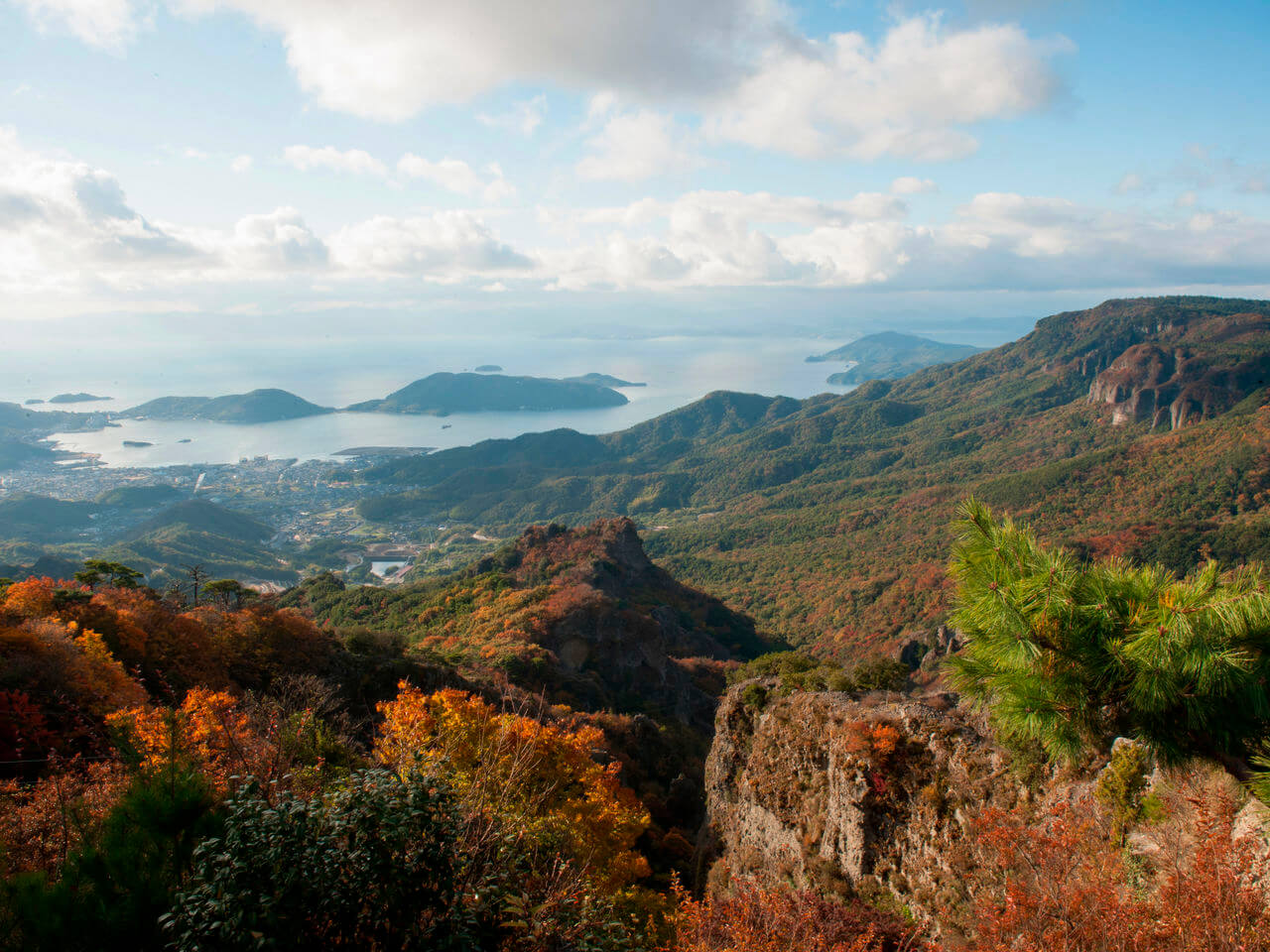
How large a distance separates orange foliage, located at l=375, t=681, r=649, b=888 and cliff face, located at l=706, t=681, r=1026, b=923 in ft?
11.8

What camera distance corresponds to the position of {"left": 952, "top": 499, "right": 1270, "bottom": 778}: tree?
22.0 feet

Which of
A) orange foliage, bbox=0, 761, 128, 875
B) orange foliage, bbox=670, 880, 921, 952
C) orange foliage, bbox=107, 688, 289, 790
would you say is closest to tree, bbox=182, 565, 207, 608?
orange foliage, bbox=107, 688, 289, 790

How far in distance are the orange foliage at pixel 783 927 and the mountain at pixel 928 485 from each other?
9.10 m

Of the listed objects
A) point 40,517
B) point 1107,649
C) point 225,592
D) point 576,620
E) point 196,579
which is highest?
point 1107,649

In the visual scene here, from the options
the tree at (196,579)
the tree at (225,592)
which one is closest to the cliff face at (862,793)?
the tree at (196,579)

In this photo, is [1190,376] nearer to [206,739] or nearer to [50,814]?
[206,739]

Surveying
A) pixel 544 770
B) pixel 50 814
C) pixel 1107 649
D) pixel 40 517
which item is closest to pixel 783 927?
pixel 1107 649

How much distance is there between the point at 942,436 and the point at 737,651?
125 metres

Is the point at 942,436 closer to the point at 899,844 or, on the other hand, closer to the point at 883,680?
the point at 883,680

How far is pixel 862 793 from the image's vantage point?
14359 millimetres

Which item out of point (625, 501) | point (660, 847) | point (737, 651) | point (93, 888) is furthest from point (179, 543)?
point (93, 888)

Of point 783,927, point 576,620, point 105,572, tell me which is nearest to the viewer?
point 783,927

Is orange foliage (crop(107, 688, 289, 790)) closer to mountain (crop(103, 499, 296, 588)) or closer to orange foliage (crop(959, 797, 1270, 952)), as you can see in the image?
orange foliage (crop(959, 797, 1270, 952))

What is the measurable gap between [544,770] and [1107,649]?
1432 centimetres
